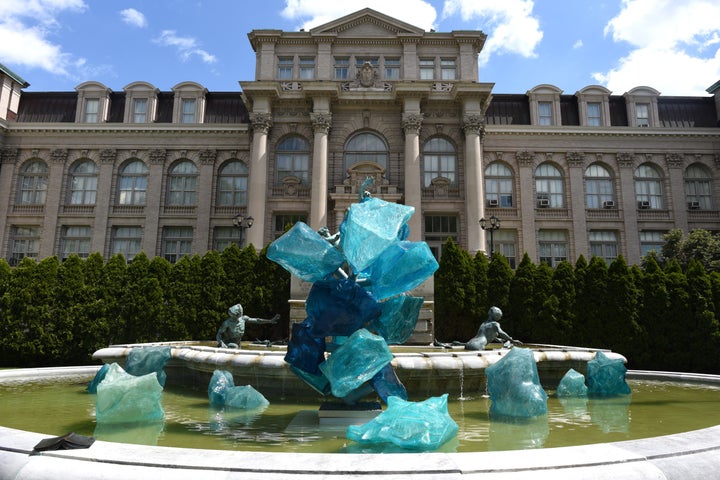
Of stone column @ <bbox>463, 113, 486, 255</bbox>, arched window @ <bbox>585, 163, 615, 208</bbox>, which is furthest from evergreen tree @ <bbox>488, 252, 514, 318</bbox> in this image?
arched window @ <bbox>585, 163, 615, 208</bbox>

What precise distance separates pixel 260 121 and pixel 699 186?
33112 millimetres

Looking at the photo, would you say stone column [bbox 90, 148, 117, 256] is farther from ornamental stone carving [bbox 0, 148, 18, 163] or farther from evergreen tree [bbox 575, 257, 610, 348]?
evergreen tree [bbox 575, 257, 610, 348]

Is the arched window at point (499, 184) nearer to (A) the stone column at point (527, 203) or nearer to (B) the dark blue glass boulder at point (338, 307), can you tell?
(A) the stone column at point (527, 203)

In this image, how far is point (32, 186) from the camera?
3681cm

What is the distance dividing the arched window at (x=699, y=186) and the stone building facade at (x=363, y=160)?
100 mm

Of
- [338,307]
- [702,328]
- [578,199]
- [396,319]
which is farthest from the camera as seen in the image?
[578,199]

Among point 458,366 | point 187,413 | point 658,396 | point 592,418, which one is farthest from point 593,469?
point 658,396

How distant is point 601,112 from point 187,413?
39.7 meters

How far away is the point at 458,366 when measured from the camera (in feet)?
24.7

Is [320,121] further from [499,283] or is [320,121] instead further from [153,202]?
[499,283]

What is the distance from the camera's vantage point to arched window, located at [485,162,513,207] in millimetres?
35938

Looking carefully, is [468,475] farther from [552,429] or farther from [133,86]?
[133,86]

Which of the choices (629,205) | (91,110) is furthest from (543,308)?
(91,110)

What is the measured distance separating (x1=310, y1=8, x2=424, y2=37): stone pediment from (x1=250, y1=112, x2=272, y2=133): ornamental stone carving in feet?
26.3
